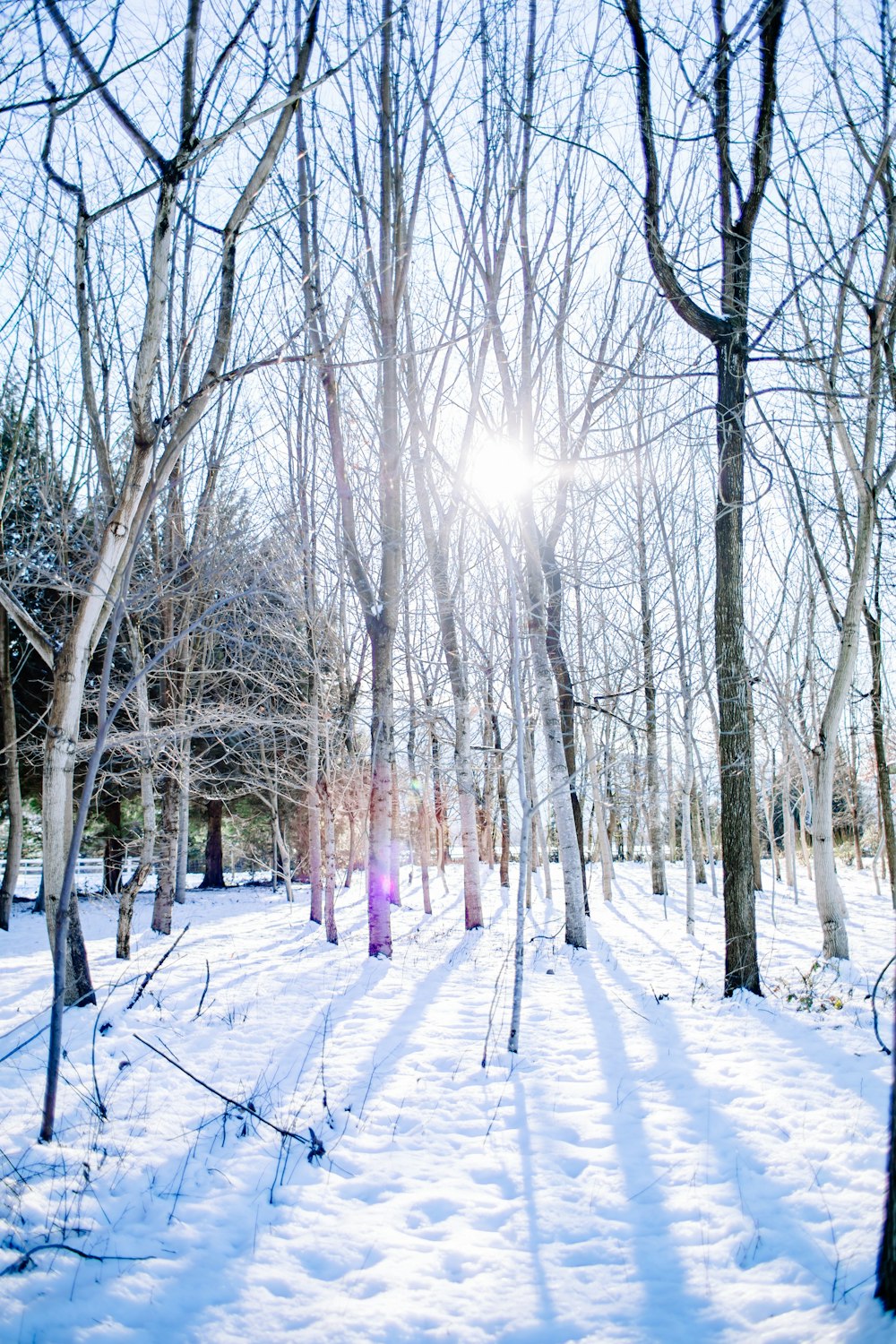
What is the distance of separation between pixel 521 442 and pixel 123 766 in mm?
14697

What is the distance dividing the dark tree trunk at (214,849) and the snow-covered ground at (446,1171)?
651 inches

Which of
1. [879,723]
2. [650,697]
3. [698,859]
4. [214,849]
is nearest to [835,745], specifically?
[879,723]

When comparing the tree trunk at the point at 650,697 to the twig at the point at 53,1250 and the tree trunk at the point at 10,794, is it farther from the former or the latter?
the tree trunk at the point at 10,794

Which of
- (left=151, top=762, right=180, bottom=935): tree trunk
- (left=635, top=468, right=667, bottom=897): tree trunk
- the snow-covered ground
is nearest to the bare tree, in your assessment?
the snow-covered ground

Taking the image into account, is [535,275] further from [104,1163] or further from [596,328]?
[104,1163]

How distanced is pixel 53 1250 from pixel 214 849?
70.0ft

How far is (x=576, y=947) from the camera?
352 inches

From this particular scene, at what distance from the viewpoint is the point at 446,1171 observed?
308cm

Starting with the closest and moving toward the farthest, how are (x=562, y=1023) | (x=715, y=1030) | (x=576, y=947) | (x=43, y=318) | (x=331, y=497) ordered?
(x=715, y=1030)
(x=562, y=1023)
(x=43, y=318)
(x=576, y=947)
(x=331, y=497)

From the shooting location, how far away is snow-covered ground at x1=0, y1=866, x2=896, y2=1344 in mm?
2164

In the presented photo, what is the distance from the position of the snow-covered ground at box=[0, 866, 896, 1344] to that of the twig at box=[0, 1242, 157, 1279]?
12 millimetres

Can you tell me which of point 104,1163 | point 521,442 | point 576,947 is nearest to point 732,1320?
point 104,1163

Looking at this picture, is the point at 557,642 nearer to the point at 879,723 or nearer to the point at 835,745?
the point at 835,745

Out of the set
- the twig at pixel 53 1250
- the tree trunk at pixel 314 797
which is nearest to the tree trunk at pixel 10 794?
the tree trunk at pixel 314 797
